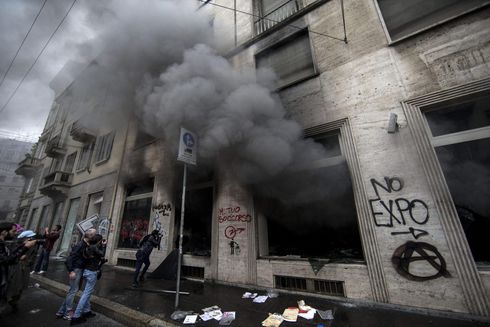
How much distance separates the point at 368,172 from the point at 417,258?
1.58m

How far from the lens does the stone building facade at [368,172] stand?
3.54 metres

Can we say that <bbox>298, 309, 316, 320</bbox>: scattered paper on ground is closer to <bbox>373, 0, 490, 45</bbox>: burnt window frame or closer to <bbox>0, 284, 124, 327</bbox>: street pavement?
<bbox>0, 284, 124, 327</bbox>: street pavement

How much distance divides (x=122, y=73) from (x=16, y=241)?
5.82 m

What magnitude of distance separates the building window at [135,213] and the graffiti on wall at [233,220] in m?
3.75

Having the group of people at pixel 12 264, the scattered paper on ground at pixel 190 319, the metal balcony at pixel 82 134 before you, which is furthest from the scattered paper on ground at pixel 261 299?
the metal balcony at pixel 82 134

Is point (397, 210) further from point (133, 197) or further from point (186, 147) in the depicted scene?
point (133, 197)

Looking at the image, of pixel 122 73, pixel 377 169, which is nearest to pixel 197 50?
pixel 122 73

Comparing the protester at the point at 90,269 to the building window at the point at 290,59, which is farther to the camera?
the building window at the point at 290,59

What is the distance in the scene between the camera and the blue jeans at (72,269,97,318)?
3445 millimetres

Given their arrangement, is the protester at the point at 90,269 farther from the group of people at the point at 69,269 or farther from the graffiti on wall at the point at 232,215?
the graffiti on wall at the point at 232,215

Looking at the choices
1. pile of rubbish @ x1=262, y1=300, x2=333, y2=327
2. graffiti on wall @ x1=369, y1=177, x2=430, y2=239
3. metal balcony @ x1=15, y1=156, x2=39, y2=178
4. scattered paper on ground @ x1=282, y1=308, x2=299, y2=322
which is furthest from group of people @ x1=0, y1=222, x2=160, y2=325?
metal balcony @ x1=15, y1=156, x2=39, y2=178

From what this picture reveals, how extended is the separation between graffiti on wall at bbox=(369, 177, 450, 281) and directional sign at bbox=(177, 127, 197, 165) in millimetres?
3602

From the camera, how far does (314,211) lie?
5.87 meters

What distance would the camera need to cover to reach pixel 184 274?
6246 millimetres
